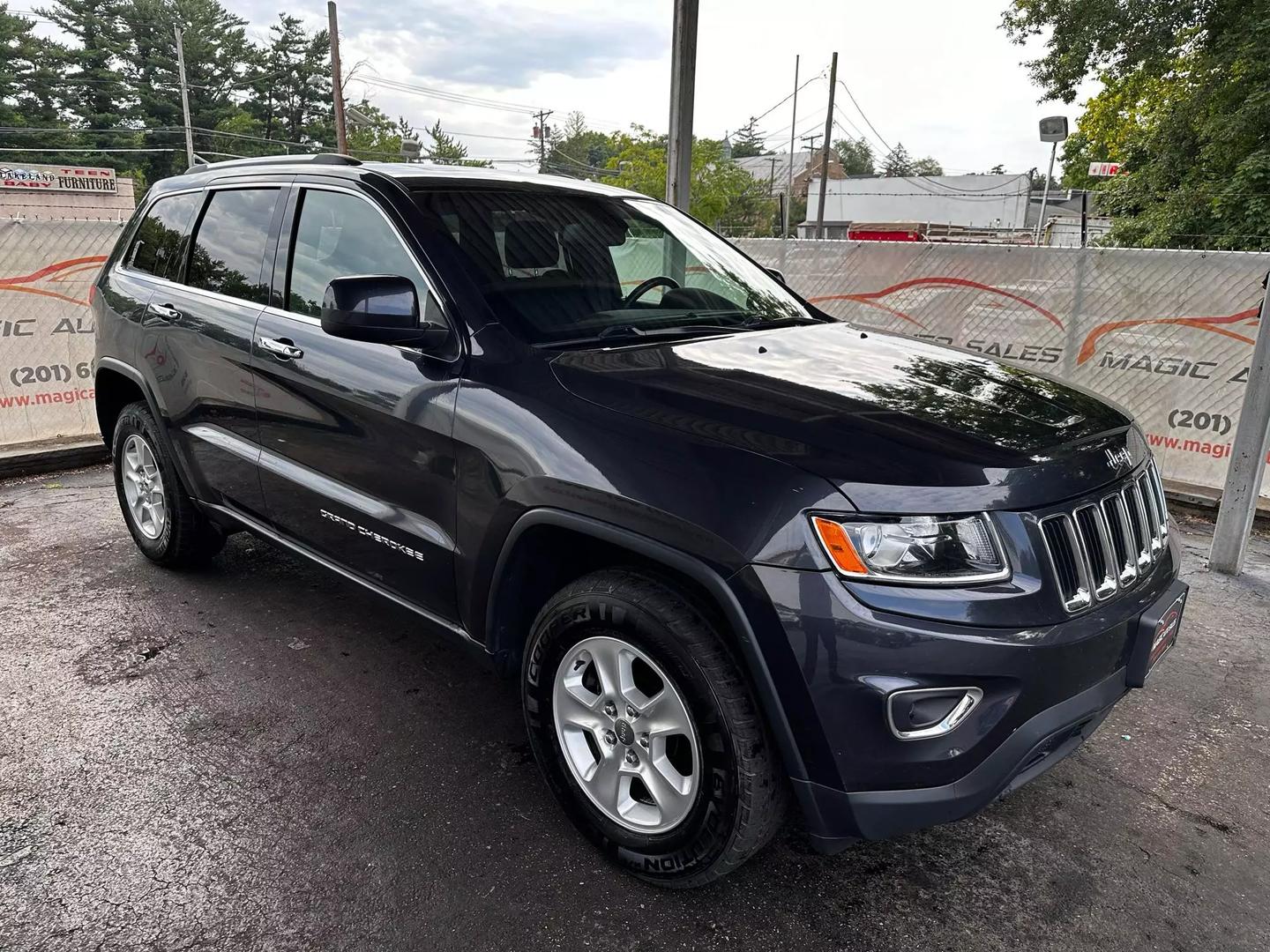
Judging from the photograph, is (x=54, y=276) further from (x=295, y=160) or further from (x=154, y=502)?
(x=295, y=160)

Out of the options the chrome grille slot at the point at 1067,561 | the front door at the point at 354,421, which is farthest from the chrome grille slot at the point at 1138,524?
the front door at the point at 354,421

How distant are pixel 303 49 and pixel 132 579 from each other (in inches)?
2953

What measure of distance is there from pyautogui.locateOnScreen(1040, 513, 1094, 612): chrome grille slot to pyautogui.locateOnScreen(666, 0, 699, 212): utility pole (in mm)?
5263

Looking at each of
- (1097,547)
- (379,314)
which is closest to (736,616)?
(1097,547)

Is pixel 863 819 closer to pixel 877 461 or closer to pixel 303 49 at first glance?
pixel 877 461

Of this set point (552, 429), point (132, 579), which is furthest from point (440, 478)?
point (132, 579)

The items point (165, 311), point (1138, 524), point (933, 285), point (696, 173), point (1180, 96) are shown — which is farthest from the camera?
point (696, 173)

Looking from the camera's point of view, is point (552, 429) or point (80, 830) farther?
point (80, 830)

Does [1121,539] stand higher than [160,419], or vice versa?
[1121,539]

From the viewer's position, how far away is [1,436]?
6562 mm

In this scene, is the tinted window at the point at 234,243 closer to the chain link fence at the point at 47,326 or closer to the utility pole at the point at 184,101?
the chain link fence at the point at 47,326

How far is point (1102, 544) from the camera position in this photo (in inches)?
84.8

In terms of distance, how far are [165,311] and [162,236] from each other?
1.71ft

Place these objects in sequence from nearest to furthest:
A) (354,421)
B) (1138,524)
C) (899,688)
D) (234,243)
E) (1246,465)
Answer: (899,688) → (1138,524) → (354,421) → (234,243) → (1246,465)
